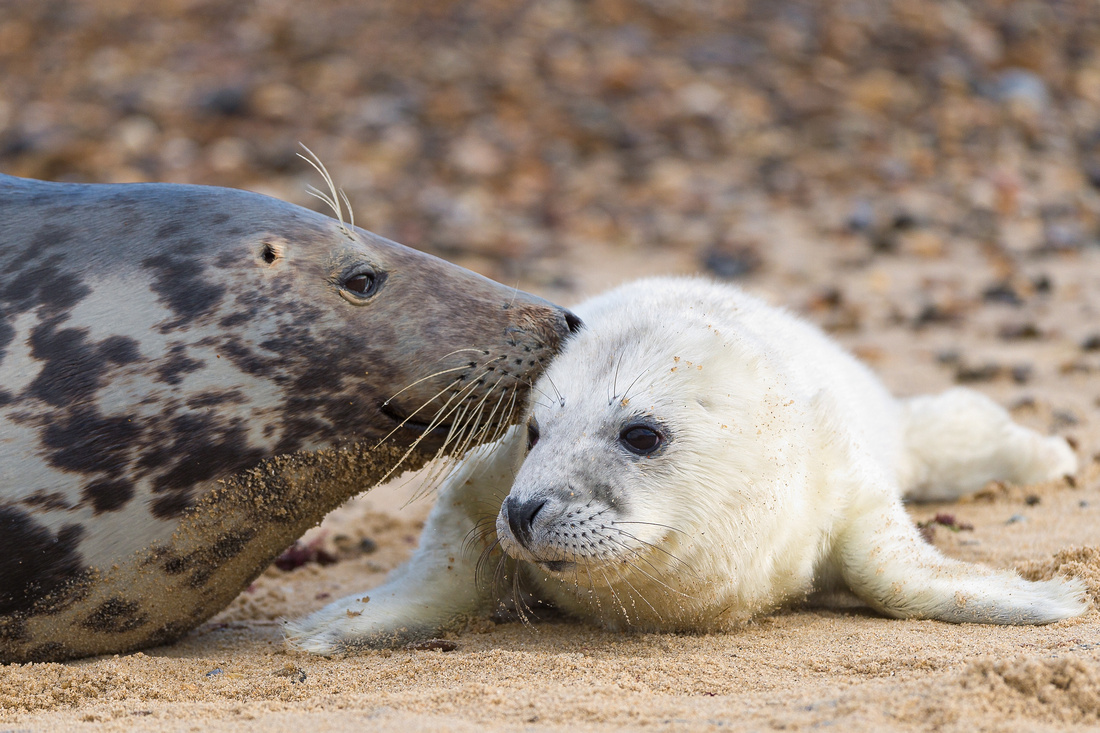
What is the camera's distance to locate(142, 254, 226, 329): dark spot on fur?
10.7 ft

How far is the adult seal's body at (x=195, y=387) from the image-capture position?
3.10 meters

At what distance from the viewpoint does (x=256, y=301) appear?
10.9ft

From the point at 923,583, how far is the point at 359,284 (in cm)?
188

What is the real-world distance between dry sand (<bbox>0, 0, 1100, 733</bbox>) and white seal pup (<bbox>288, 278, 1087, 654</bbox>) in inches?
4.8

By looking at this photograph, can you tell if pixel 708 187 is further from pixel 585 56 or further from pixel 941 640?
pixel 941 640

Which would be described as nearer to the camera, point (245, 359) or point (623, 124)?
point (245, 359)

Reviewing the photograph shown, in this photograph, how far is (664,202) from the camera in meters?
9.93

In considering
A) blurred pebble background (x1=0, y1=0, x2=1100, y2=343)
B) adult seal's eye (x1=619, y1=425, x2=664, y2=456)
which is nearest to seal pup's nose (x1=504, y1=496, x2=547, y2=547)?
adult seal's eye (x1=619, y1=425, x2=664, y2=456)

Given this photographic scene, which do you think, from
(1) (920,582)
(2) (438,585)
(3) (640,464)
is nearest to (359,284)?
(2) (438,585)

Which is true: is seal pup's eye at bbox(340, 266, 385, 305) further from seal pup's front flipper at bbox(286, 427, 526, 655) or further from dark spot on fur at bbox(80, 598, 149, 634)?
dark spot on fur at bbox(80, 598, 149, 634)

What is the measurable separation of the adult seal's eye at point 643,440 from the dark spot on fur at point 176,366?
1216mm

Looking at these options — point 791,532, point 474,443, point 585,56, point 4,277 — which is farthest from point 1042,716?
point 585,56

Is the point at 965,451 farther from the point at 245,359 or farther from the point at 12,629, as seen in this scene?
the point at 12,629

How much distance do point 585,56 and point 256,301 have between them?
919 cm
